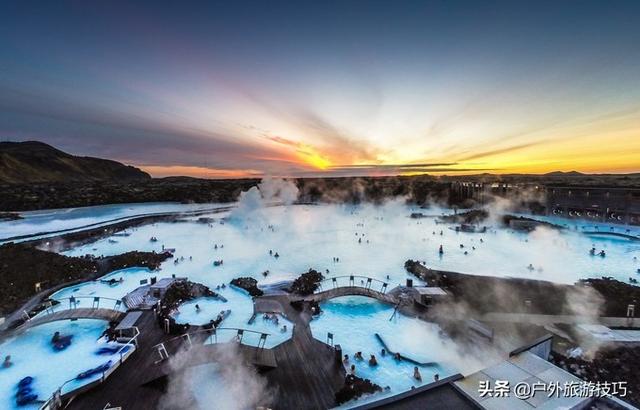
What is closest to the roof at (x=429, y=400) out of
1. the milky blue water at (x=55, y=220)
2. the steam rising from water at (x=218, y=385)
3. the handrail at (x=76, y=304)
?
the steam rising from water at (x=218, y=385)

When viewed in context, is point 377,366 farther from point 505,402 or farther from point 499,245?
point 499,245

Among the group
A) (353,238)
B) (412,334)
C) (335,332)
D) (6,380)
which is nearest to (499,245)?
(353,238)

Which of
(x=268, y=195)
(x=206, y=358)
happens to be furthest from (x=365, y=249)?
(x=268, y=195)

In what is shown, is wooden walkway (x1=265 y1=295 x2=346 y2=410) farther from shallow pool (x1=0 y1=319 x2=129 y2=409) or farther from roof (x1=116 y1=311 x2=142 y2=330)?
roof (x1=116 y1=311 x2=142 y2=330)

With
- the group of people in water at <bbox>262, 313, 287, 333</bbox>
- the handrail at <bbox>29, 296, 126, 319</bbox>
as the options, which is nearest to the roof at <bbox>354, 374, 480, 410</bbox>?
the group of people in water at <bbox>262, 313, 287, 333</bbox>

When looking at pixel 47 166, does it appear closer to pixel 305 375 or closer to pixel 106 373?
pixel 106 373

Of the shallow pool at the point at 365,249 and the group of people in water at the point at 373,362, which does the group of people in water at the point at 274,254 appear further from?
the group of people in water at the point at 373,362
